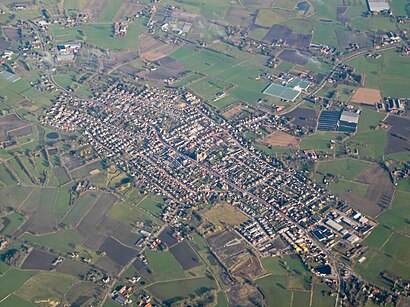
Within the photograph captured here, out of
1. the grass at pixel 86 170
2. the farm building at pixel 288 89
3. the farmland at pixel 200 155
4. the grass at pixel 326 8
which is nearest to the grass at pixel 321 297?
the farmland at pixel 200 155

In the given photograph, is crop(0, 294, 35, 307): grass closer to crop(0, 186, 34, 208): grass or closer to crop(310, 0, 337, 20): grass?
crop(0, 186, 34, 208): grass

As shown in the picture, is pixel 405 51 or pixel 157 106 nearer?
pixel 157 106

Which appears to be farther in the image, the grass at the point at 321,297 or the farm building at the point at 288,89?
the farm building at the point at 288,89

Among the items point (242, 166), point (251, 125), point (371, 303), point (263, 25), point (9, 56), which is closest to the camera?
point (371, 303)

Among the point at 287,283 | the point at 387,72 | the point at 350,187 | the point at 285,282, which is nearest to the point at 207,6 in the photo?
the point at 387,72

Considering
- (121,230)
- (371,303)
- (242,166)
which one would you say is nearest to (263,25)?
(242,166)

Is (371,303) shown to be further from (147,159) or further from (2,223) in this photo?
(2,223)

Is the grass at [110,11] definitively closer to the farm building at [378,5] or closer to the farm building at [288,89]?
the farm building at [288,89]
